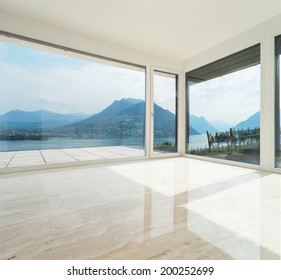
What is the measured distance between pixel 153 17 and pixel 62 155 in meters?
2.93

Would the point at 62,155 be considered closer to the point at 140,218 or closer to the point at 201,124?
the point at 140,218

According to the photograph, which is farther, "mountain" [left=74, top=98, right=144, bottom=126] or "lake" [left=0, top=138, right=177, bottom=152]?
"mountain" [left=74, top=98, right=144, bottom=126]

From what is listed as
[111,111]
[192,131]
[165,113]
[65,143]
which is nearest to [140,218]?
[65,143]

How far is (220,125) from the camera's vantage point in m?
4.12

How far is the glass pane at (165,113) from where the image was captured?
15.0 feet

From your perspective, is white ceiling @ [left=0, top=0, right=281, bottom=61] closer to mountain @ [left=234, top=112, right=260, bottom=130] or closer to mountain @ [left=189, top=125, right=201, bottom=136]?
mountain @ [left=234, top=112, right=260, bottom=130]

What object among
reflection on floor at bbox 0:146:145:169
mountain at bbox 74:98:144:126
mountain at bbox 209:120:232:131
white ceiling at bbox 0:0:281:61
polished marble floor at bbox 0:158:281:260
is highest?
white ceiling at bbox 0:0:281:61

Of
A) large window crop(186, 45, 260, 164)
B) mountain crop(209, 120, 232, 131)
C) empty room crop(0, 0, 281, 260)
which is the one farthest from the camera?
mountain crop(209, 120, 232, 131)

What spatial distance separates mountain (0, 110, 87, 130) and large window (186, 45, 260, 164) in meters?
2.85

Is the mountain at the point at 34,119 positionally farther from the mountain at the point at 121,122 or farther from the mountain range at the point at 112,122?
the mountain at the point at 121,122

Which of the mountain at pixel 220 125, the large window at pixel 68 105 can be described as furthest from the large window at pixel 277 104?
the large window at pixel 68 105

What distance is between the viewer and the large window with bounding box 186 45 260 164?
3.41 m

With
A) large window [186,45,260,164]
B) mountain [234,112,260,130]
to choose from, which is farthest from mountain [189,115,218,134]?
mountain [234,112,260,130]

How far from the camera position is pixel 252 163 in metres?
3.37
